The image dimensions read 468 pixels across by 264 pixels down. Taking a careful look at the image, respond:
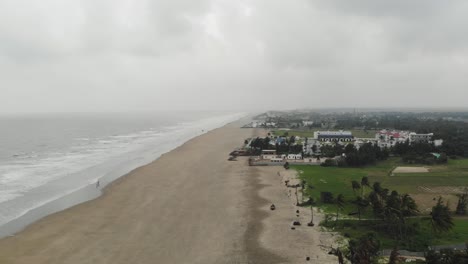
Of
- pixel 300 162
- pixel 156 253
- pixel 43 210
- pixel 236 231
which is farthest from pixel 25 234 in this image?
pixel 300 162

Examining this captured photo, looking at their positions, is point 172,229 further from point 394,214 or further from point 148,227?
point 394,214

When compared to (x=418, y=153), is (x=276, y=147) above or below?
above

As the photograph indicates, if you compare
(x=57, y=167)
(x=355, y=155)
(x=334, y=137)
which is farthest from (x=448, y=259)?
(x=334, y=137)

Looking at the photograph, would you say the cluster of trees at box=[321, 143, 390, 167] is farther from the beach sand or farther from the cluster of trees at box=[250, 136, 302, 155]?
the beach sand

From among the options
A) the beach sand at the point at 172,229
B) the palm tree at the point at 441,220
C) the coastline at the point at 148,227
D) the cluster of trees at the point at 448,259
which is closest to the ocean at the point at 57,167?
the coastline at the point at 148,227

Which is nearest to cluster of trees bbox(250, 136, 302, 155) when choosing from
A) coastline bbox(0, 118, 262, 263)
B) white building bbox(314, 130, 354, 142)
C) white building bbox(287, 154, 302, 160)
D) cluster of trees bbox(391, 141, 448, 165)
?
white building bbox(287, 154, 302, 160)
